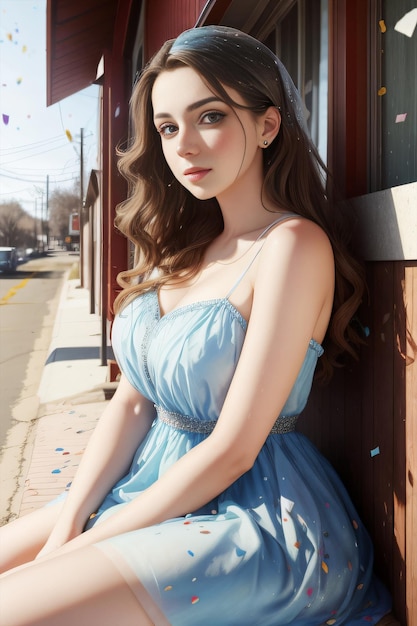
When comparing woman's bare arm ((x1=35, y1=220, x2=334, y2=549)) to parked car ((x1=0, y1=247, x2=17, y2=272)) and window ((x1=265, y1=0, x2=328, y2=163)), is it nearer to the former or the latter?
window ((x1=265, y1=0, x2=328, y2=163))

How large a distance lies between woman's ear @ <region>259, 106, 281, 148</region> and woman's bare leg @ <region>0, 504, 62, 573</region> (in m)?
1.18

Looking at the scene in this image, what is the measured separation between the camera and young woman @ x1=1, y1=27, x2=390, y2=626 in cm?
128

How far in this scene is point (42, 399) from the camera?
5848 millimetres

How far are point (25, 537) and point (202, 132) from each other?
1196 mm

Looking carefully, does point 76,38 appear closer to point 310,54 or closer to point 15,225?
point 310,54

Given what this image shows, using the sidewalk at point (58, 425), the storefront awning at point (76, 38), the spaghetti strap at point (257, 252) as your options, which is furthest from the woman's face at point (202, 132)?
the storefront awning at point (76, 38)

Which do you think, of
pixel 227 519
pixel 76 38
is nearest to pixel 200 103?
pixel 227 519

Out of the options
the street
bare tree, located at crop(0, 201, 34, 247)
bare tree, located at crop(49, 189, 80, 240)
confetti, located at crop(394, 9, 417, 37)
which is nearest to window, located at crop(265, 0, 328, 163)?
confetti, located at crop(394, 9, 417, 37)

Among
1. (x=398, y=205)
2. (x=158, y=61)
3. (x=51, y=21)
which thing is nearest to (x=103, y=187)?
(x=51, y=21)

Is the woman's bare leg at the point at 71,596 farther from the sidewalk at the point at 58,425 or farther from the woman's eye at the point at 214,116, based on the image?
the sidewalk at the point at 58,425

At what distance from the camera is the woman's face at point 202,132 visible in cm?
170

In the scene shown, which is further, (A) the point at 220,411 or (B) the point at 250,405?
(A) the point at 220,411

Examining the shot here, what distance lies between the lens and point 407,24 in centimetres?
163

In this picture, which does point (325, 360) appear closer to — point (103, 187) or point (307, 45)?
point (307, 45)
